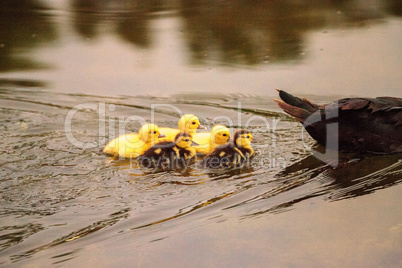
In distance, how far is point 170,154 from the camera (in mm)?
4492

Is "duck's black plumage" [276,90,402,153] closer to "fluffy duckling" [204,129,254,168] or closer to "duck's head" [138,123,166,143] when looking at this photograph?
"fluffy duckling" [204,129,254,168]

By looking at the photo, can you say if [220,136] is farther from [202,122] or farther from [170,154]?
[202,122]

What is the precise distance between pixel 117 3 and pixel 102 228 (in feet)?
16.4

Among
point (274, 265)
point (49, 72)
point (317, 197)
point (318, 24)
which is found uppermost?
point (318, 24)

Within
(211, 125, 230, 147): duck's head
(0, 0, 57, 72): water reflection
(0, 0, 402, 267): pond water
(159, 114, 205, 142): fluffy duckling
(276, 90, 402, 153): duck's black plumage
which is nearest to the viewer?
(0, 0, 402, 267): pond water

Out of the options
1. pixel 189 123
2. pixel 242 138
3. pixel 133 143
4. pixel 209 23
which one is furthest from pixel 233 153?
pixel 209 23

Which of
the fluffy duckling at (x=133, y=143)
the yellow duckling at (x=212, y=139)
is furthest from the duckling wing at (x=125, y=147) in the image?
the yellow duckling at (x=212, y=139)

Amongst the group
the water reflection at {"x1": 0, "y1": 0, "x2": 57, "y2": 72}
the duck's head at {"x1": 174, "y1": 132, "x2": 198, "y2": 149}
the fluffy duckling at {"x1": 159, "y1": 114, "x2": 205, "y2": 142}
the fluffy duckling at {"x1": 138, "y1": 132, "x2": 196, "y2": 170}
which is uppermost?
the water reflection at {"x1": 0, "y1": 0, "x2": 57, "y2": 72}

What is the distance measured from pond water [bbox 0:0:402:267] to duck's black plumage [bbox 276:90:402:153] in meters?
0.15

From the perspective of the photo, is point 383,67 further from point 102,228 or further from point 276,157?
point 102,228

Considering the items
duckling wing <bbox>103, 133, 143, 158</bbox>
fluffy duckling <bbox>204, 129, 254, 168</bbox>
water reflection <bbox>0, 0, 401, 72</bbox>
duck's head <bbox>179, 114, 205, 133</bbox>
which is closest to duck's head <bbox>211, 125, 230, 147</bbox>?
fluffy duckling <bbox>204, 129, 254, 168</bbox>

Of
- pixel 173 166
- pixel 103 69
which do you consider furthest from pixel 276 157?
pixel 103 69

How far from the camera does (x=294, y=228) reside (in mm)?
3246

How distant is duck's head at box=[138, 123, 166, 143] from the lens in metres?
4.71
